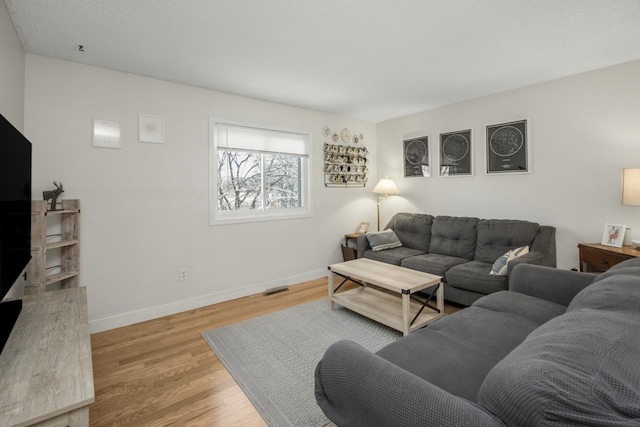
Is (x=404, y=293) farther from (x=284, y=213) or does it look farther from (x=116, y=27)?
(x=116, y=27)

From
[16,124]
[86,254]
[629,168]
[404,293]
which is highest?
[16,124]

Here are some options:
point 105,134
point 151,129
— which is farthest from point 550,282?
point 105,134

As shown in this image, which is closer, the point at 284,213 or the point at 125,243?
the point at 125,243

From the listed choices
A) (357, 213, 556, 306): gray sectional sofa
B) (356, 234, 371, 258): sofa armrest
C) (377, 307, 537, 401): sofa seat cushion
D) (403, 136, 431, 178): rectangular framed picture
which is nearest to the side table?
(357, 213, 556, 306): gray sectional sofa

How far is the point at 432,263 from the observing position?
3.24m

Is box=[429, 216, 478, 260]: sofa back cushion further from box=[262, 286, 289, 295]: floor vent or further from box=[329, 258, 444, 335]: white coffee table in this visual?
box=[262, 286, 289, 295]: floor vent

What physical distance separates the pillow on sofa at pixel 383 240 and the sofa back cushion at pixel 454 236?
0.45 metres

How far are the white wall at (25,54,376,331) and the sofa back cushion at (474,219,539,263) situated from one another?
242 cm

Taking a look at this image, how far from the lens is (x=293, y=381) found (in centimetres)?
199

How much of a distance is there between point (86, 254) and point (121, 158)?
3.03 feet

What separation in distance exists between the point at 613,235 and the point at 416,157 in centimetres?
234

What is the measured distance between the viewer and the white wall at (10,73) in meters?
1.84

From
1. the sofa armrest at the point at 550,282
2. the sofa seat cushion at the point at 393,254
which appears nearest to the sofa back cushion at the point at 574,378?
the sofa armrest at the point at 550,282

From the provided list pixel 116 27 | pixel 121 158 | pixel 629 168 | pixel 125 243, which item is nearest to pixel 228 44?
pixel 116 27
